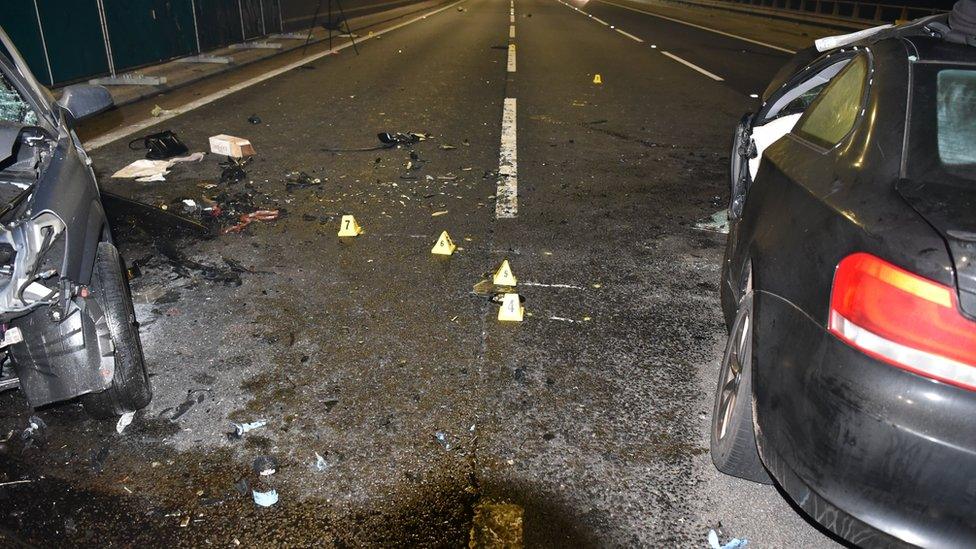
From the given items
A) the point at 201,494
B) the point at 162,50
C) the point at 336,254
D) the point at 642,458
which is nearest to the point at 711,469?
the point at 642,458

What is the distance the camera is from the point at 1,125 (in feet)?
9.32

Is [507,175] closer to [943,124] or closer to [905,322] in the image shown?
[943,124]

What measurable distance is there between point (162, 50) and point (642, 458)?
13288mm

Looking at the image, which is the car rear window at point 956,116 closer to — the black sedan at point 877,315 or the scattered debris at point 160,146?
the black sedan at point 877,315

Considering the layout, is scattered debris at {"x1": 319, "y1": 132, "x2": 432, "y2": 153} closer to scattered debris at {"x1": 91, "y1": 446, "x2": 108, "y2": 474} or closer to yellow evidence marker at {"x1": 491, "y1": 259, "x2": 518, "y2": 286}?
yellow evidence marker at {"x1": 491, "y1": 259, "x2": 518, "y2": 286}

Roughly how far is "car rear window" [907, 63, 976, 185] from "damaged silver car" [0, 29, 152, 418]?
2.83 meters

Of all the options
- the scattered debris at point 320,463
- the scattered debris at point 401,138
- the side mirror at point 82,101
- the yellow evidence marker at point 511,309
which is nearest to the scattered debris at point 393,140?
the scattered debris at point 401,138

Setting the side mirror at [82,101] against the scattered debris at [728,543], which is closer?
the scattered debris at [728,543]

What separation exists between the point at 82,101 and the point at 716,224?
4609mm

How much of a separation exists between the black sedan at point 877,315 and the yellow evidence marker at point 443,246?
2636 mm

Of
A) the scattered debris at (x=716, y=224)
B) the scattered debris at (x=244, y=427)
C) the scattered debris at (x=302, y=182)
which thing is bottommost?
the scattered debris at (x=716, y=224)

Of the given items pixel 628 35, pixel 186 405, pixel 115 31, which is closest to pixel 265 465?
pixel 186 405

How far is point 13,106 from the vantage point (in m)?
3.20

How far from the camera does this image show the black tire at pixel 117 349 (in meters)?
2.83
